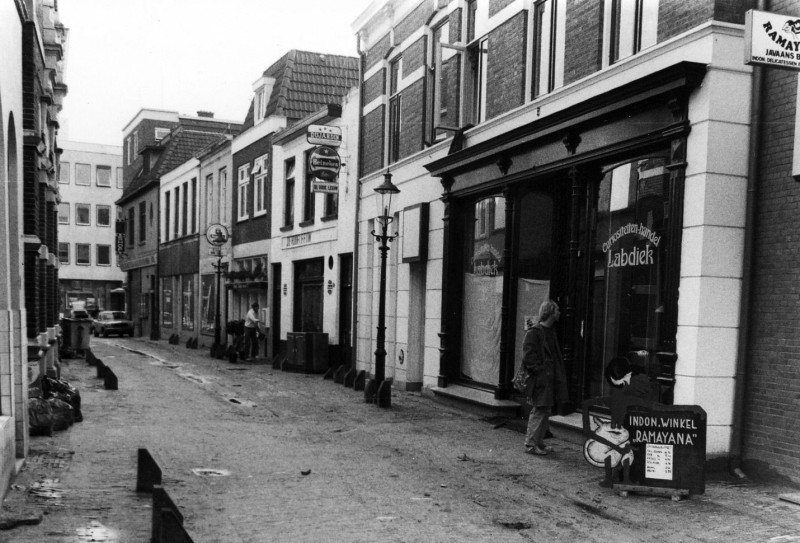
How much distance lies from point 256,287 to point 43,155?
510 inches

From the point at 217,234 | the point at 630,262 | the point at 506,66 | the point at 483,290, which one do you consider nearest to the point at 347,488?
the point at 630,262

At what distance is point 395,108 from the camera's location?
698 inches

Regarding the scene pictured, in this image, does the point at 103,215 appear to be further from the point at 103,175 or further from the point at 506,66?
the point at 506,66

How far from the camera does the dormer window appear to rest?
26.9 meters

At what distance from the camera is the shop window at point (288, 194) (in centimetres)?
2452

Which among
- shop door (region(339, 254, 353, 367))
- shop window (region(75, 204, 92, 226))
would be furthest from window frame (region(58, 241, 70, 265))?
shop door (region(339, 254, 353, 367))

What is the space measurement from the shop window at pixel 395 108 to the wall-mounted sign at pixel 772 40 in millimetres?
10931

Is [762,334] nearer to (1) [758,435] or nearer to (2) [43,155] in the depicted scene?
(1) [758,435]

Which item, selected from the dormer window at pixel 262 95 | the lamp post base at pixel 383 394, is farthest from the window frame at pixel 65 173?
the lamp post base at pixel 383 394

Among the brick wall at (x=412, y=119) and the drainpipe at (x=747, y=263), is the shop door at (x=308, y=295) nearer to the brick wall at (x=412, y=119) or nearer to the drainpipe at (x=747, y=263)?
the brick wall at (x=412, y=119)

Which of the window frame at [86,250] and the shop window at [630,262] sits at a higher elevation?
the shop window at [630,262]

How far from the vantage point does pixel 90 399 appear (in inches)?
551

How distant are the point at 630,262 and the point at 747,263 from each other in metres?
1.53

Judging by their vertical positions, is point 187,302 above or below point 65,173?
below
